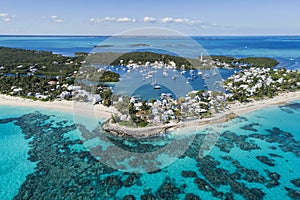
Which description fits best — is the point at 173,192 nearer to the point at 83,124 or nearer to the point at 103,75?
the point at 83,124

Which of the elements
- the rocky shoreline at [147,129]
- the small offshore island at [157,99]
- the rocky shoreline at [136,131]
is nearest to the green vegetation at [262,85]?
the small offshore island at [157,99]

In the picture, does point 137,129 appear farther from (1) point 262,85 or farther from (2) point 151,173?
(1) point 262,85

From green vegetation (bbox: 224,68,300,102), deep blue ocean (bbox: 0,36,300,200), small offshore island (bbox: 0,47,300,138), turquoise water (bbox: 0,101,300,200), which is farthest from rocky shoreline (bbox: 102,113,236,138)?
green vegetation (bbox: 224,68,300,102)

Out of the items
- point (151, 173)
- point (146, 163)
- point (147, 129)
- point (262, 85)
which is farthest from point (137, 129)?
point (262, 85)

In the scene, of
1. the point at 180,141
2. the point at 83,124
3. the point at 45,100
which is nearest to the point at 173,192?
the point at 180,141

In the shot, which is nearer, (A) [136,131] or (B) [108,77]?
(A) [136,131]

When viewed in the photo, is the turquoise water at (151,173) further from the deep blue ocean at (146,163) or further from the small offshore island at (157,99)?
the small offshore island at (157,99)

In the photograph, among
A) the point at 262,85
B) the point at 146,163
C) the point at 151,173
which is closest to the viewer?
the point at 151,173
